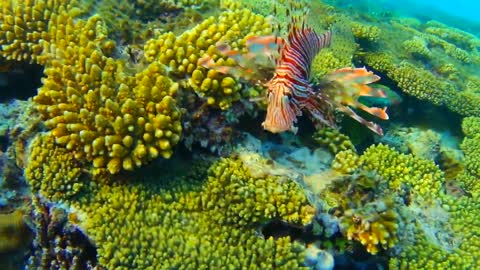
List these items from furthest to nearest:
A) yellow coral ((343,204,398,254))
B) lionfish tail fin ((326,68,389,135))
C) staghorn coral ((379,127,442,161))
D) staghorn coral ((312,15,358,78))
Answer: staghorn coral ((379,127,442,161)), staghorn coral ((312,15,358,78)), yellow coral ((343,204,398,254)), lionfish tail fin ((326,68,389,135))

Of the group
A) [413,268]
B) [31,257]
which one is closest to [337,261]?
[413,268]

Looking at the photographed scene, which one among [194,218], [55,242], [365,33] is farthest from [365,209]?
[365,33]

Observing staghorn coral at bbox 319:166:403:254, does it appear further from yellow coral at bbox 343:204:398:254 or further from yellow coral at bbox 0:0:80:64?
yellow coral at bbox 0:0:80:64

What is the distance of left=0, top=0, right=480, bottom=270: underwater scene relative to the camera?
3.18 metres

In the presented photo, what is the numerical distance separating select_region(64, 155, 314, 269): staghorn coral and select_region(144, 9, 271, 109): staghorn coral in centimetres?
65

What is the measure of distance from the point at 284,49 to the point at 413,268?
100 inches

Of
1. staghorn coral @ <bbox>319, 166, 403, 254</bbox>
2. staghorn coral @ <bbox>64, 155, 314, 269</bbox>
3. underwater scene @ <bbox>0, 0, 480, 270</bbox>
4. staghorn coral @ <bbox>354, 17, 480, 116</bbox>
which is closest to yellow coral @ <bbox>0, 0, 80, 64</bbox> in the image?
underwater scene @ <bbox>0, 0, 480, 270</bbox>

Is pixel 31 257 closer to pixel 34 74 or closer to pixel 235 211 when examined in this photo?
pixel 235 211

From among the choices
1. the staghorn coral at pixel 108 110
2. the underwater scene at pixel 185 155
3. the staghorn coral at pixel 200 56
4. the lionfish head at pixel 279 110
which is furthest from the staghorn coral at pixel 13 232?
the lionfish head at pixel 279 110

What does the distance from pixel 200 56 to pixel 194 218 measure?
4.77 feet

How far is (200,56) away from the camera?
3.65 metres

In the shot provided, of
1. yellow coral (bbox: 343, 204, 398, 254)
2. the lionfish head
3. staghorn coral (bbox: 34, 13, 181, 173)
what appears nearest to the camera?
the lionfish head

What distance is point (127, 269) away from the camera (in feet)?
9.92

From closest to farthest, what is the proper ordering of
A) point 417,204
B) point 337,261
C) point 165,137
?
point 165,137
point 337,261
point 417,204
